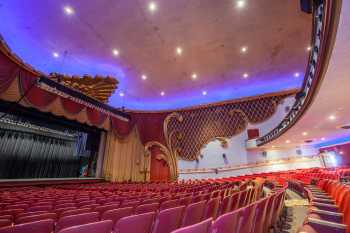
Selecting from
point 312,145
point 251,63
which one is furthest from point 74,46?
point 312,145

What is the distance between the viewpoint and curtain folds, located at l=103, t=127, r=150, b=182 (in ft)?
25.6

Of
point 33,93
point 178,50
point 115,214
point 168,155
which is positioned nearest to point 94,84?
point 33,93

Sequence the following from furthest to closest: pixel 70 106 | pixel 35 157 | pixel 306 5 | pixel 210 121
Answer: pixel 210 121
pixel 35 157
pixel 70 106
pixel 306 5

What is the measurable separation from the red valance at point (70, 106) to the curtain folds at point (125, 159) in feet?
6.34

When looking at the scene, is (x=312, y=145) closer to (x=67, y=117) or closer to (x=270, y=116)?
(x=270, y=116)

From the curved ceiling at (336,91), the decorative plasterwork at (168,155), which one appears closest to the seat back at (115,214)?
the curved ceiling at (336,91)

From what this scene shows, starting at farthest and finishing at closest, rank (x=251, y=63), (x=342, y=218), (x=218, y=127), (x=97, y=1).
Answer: (x=218, y=127) → (x=251, y=63) → (x=97, y=1) → (x=342, y=218)

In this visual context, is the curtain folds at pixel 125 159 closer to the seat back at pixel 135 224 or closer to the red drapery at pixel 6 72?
the red drapery at pixel 6 72

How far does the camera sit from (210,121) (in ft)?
29.3

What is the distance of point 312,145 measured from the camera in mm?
9156

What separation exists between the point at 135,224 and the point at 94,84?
6.63 meters

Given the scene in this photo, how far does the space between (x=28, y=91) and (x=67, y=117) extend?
1.33 meters

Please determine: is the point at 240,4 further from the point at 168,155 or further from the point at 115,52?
the point at 168,155

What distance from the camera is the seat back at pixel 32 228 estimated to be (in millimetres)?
910
